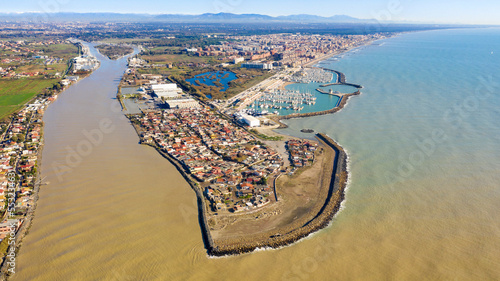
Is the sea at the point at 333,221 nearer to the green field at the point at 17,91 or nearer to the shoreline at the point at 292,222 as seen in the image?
the shoreline at the point at 292,222

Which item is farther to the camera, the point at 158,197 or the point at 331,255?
the point at 158,197

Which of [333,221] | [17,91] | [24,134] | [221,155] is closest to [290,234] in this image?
[333,221]

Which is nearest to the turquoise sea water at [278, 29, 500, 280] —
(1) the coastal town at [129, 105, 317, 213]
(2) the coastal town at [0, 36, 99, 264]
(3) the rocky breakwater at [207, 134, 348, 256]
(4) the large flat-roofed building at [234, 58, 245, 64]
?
(3) the rocky breakwater at [207, 134, 348, 256]

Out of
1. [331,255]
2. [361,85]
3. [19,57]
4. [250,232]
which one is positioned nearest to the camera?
[331,255]

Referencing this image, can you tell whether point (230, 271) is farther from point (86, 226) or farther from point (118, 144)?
point (118, 144)

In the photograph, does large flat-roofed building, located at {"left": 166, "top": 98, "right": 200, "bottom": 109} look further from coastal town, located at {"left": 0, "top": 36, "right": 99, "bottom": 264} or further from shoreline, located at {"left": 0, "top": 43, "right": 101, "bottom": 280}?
shoreline, located at {"left": 0, "top": 43, "right": 101, "bottom": 280}

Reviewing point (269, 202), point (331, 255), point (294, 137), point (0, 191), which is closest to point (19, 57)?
point (0, 191)
